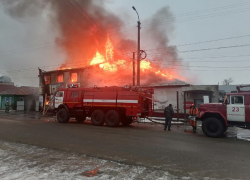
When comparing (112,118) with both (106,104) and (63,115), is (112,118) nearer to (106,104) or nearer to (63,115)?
(106,104)

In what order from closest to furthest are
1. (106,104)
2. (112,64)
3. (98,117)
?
(106,104) < (98,117) < (112,64)

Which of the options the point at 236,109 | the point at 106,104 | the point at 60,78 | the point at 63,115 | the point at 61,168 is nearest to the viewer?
the point at 61,168

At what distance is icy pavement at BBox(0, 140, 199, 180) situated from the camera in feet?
13.9

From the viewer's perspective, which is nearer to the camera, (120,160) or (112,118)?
(120,160)

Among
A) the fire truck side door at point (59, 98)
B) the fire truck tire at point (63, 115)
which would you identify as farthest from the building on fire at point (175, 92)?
the fire truck tire at point (63, 115)

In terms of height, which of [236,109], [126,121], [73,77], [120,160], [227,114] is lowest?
[120,160]

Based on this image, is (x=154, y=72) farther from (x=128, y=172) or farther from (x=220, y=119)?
(x=128, y=172)

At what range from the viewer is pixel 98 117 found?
1323 cm

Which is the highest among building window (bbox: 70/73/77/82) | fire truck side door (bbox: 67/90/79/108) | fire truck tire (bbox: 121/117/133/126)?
building window (bbox: 70/73/77/82)

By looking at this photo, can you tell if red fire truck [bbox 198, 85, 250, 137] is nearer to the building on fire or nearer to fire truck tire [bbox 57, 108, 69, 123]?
the building on fire

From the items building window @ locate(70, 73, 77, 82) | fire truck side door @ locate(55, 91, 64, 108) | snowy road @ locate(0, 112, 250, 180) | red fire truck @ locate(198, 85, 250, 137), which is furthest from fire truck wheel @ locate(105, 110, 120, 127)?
building window @ locate(70, 73, 77, 82)

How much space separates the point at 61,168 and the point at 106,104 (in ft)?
27.7

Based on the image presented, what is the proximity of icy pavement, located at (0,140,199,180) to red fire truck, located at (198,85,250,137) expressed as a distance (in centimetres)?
581

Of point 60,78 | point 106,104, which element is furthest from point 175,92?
point 60,78
